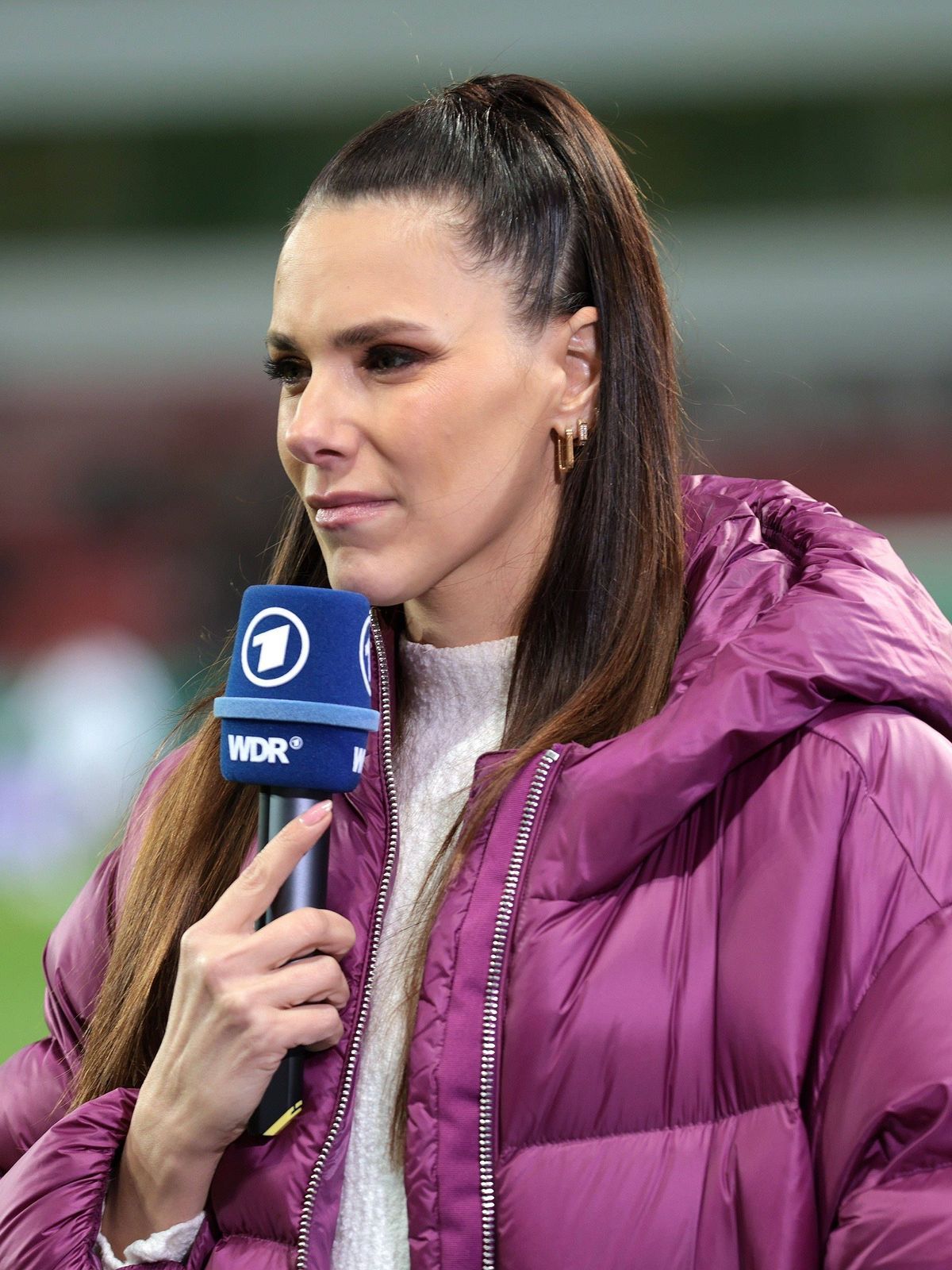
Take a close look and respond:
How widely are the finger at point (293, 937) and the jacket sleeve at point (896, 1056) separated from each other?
0.95 feet

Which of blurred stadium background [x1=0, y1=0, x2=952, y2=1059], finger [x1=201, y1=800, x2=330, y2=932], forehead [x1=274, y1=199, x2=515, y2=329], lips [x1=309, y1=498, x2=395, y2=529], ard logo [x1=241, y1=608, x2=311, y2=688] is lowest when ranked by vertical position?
finger [x1=201, y1=800, x2=330, y2=932]

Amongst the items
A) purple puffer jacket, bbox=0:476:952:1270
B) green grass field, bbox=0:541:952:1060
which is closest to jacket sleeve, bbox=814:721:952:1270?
purple puffer jacket, bbox=0:476:952:1270

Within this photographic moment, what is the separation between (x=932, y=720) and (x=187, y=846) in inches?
20.3

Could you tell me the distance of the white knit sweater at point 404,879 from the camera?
0.95 m

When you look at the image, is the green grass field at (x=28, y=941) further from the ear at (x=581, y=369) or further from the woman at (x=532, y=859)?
the ear at (x=581, y=369)

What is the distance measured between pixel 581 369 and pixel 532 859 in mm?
390

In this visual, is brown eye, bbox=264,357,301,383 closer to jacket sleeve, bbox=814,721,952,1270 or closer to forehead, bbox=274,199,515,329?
forehead, bbox=274,199,515,329

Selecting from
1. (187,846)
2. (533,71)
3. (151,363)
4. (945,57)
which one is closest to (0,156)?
(151,363)

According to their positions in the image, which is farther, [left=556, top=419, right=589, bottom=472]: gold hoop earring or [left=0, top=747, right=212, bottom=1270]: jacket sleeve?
[left=556, top=419, right=589, bottom=472]: gold hoop earring

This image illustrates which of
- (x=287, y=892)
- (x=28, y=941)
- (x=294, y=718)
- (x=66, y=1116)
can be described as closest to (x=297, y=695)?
(x=294, y=718)

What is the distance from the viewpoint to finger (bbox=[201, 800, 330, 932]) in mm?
893

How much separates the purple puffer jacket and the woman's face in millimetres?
170

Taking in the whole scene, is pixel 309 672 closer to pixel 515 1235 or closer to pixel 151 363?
pixel 515 1235

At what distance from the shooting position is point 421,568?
1.06 metres
